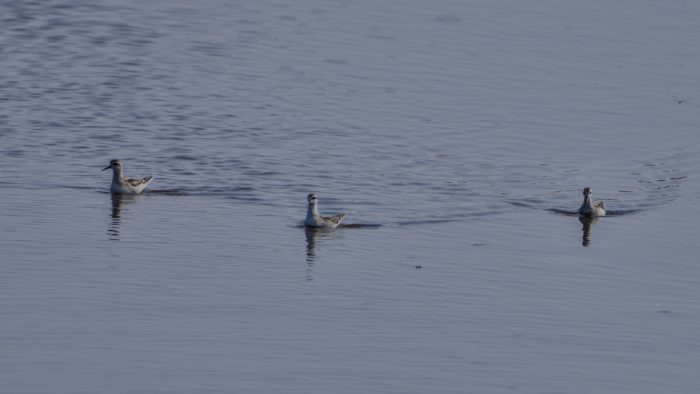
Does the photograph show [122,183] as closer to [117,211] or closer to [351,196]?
[117,211]

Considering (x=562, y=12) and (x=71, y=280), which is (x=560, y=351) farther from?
(x=562, y=12)

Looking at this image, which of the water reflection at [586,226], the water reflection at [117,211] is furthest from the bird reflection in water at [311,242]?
the water reflection at [586,226]

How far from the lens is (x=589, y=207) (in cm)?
3991

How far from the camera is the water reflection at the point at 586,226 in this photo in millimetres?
37188

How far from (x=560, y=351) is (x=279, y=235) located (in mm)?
10736

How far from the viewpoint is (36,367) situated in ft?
81.4

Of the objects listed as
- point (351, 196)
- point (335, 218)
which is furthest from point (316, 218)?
point (351, 196)

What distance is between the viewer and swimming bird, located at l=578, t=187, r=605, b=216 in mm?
39812

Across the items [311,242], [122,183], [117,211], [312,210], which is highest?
[122,183]

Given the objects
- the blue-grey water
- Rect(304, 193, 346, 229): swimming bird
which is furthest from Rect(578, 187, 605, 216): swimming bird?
Rect(304, 193, 346, 229): swimming bird

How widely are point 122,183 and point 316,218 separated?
6.05 meters

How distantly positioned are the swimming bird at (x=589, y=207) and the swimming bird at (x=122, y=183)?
11.6 metres

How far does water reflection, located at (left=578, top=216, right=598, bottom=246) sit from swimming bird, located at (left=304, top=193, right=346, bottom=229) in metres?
6.03

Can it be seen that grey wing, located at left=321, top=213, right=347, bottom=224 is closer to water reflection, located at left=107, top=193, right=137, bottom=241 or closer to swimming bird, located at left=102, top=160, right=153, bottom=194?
water reflection, located at left=107, top=193, right=137, bottom=241
